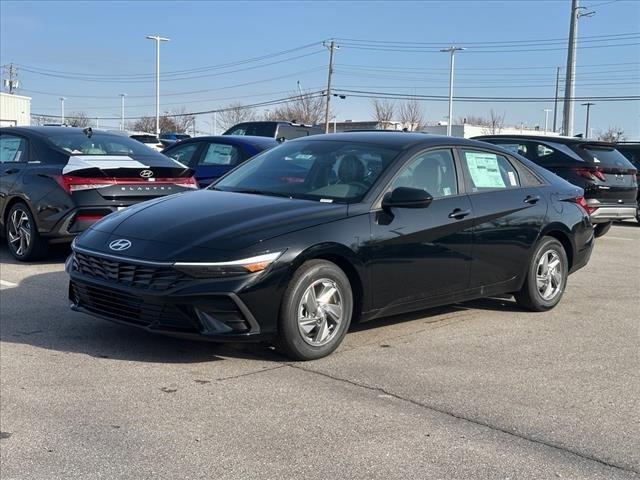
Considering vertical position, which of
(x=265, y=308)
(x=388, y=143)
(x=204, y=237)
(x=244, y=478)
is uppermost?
(x=388, y=143)

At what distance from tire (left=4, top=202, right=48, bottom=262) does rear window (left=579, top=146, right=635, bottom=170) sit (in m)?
8.50

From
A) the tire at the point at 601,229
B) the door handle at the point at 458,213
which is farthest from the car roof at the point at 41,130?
the tire at the point at 601,229

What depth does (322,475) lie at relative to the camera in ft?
11.1

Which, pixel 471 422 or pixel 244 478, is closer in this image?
pixel 244 478

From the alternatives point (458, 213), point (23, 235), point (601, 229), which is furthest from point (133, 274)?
point (601, 229)

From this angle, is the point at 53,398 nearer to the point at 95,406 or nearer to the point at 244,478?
the point at 95,406

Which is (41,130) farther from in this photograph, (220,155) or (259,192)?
(259,192)

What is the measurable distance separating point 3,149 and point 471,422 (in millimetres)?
7466

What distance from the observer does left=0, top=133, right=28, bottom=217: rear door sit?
8789 mm

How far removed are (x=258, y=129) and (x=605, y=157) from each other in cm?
949

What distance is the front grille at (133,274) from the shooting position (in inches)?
183

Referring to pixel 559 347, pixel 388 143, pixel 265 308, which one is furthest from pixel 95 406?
pixel 559 347

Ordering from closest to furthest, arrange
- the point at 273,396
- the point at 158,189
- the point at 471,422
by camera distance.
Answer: the point at 471,422 → the point at 273,396 → the point at 158,189

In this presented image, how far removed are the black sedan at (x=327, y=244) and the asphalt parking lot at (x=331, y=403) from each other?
314 mm
